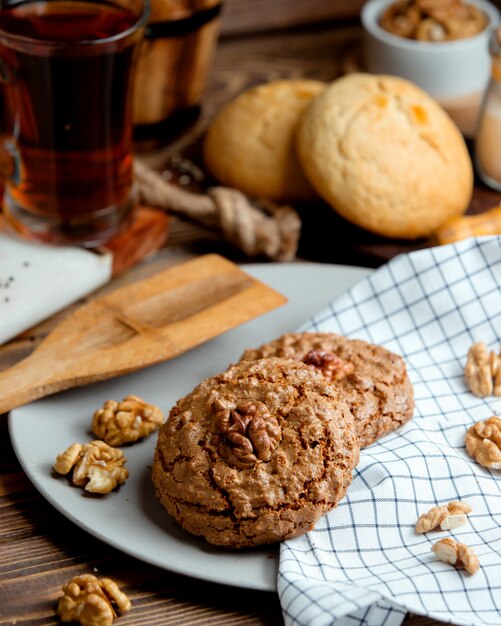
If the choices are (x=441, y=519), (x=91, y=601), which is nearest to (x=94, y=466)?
(x=91, y=601)

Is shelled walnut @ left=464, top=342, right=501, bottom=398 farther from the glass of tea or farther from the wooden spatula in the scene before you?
the glass of tea

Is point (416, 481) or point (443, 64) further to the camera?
point (443, 64)

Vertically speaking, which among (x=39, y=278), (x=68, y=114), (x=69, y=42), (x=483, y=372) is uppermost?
(x=69, y=42)

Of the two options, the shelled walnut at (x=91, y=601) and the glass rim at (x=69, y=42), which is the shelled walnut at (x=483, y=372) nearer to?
the shelled walnut at (x=91, y=601)

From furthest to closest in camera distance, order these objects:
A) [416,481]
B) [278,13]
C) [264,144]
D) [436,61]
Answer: [278,13] → [436,61] → [264,144] → [416,481]

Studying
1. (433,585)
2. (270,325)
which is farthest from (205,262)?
(433,585)

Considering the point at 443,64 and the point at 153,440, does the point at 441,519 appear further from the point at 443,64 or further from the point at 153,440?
the point at 443,64

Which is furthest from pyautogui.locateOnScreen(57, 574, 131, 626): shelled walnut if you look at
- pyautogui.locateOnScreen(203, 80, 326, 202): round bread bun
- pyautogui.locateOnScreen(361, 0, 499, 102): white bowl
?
pyautogui.locateOnScreen(361, 0, 499, 102): white bowl
